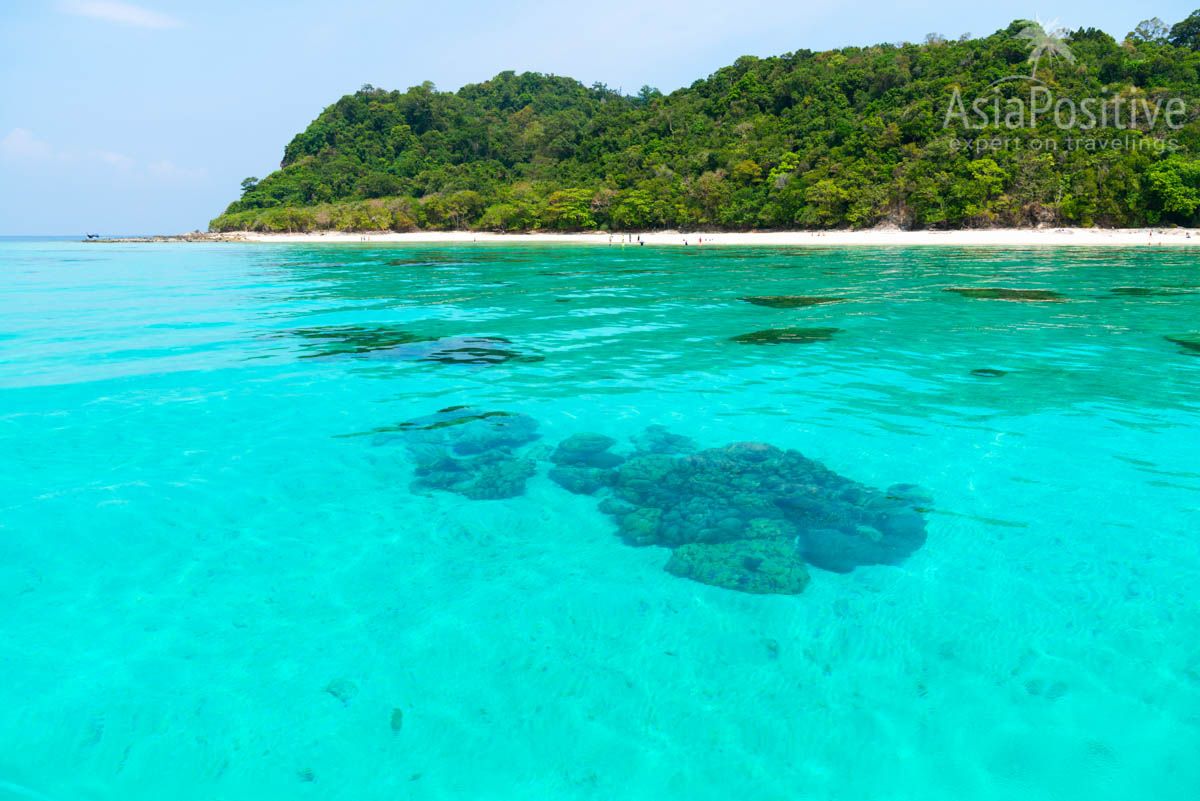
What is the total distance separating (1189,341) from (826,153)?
88.0 m

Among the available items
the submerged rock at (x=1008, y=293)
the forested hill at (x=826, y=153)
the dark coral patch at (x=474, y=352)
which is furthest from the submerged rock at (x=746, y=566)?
the forested hill at (x=826, y=153)

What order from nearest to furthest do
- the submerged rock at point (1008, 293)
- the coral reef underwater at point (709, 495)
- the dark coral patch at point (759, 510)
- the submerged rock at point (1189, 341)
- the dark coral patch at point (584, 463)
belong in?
the coral reef underwater at point (709, 495) < the dark coral patch at point (759, 510) < the dark coral patch at point (584, 463) < the submerged rock at point (1189, 341) < the submerged rock at point (1008, 293)

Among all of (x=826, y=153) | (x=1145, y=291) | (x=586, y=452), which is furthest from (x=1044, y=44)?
(x=586, y=452)

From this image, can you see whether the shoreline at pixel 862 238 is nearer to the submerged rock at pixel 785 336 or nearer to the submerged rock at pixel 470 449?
the submerged rock at pixel 785 336

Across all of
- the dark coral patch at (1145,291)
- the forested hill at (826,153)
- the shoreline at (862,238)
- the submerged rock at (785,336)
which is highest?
the forested hill at (826,153)

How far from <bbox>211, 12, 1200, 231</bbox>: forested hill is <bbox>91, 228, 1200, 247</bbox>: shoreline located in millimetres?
2640

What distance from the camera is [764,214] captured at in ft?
289

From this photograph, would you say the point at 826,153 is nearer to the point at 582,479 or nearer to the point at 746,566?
the point at 582,479

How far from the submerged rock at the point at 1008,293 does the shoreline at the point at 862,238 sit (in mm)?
40804

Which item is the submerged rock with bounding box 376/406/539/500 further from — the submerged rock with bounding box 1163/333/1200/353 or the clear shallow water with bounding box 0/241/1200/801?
the submerged rock with bounding box 1163/333/1200/353

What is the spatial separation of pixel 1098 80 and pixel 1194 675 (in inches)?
4850

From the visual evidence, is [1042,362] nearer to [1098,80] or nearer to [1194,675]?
[1194,675]

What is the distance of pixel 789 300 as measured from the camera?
25.5m

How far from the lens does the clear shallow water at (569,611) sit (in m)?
3.86
